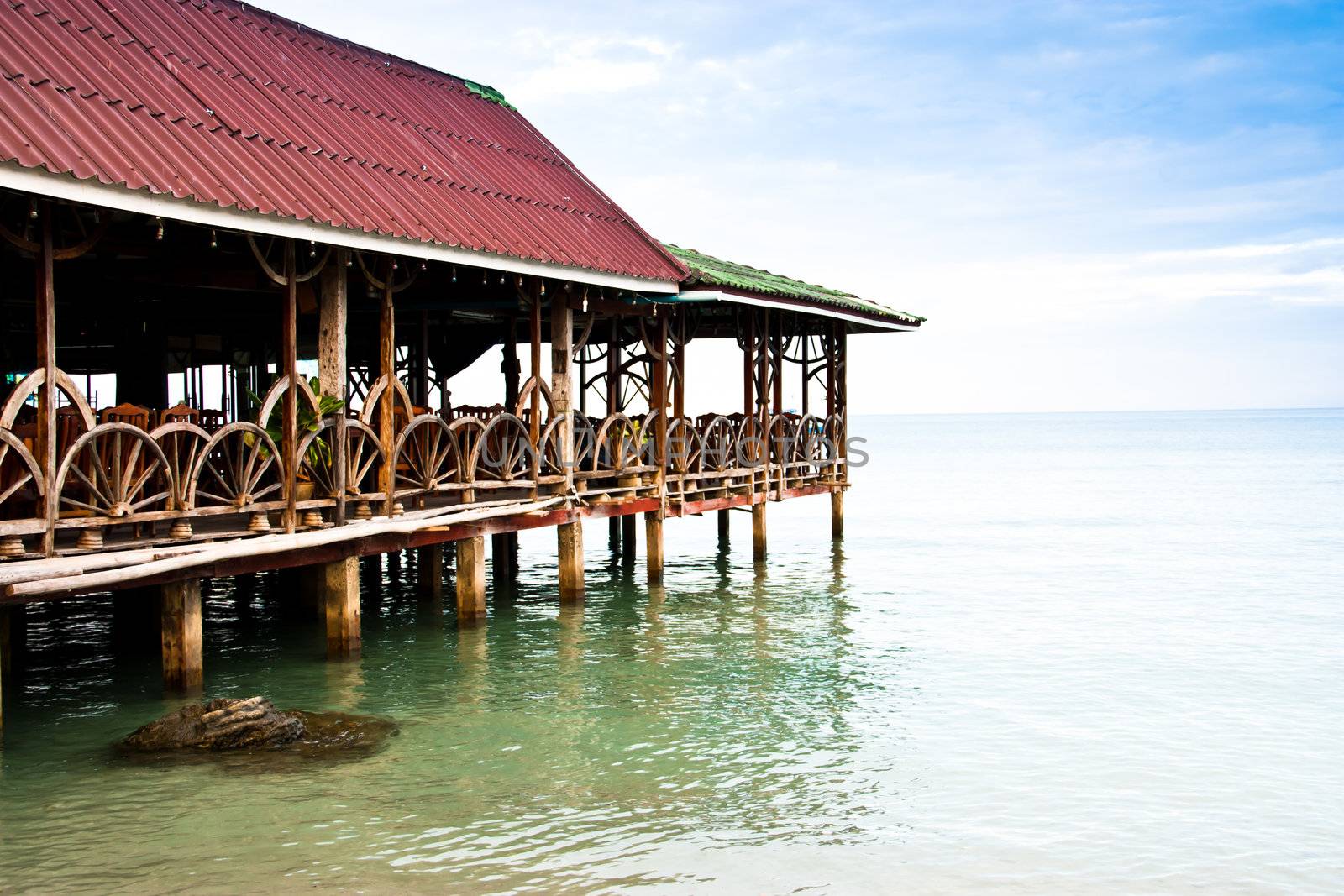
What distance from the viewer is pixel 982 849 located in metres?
9.02

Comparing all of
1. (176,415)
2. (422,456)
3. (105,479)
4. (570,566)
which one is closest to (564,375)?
(570,566)

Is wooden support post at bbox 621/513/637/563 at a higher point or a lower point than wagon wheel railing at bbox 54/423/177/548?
lower

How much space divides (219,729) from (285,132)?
615 cm

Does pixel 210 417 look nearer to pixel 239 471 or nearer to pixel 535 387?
pixel 239 471

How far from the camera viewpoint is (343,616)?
13711 millimetres

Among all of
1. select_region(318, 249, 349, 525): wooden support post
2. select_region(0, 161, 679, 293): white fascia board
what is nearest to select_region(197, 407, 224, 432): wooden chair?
select_region(318, 249, 349, 525): wooden support post

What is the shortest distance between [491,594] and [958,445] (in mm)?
107656

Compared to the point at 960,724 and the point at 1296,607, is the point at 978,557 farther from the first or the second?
the point at 960,724

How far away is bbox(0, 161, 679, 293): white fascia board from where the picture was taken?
900cm

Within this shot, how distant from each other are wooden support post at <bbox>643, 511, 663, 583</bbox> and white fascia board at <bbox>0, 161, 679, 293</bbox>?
14.6ft

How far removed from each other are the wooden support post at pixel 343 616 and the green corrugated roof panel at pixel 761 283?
20.9ft

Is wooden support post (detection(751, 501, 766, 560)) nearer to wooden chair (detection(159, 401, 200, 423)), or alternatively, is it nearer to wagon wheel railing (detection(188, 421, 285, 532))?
wagon wheel railing (detection(188, 421, 285, 532))

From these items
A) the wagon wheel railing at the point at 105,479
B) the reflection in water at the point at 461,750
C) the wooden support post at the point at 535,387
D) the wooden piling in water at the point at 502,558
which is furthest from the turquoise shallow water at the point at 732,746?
the wooden support post at the point at 535,387

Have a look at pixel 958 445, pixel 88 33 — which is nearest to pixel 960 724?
pixel 88 33
